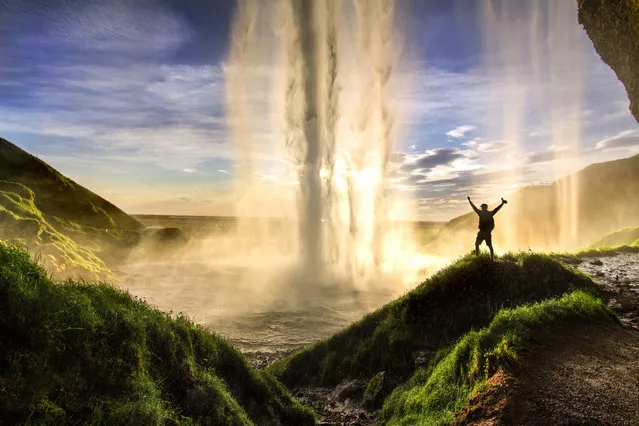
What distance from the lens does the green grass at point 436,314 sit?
1223cm

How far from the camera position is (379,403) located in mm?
11367

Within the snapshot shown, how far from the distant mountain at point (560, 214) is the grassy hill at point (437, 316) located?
1813 inches

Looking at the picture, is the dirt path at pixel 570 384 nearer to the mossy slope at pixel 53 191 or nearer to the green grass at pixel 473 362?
the green grass at pixel 473 362

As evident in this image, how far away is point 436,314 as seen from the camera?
42.1 ft

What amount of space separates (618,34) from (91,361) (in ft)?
115

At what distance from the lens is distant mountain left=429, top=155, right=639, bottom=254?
58969 millimetres

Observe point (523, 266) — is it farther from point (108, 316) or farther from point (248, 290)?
point (248, 290)

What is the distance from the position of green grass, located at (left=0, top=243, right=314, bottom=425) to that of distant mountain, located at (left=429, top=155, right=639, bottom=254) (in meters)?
56.2

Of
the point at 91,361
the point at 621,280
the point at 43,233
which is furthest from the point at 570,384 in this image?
the point at 43,233

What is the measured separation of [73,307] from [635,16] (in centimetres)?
Answer: 3308

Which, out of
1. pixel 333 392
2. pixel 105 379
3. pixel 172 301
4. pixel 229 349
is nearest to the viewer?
pixel 105 379

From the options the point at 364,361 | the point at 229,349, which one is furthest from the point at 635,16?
the point at 229,349

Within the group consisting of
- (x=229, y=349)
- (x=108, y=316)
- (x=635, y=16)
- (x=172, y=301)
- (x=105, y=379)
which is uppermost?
(x=635, y=16)

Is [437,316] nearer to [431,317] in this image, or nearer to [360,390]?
[431,317]
